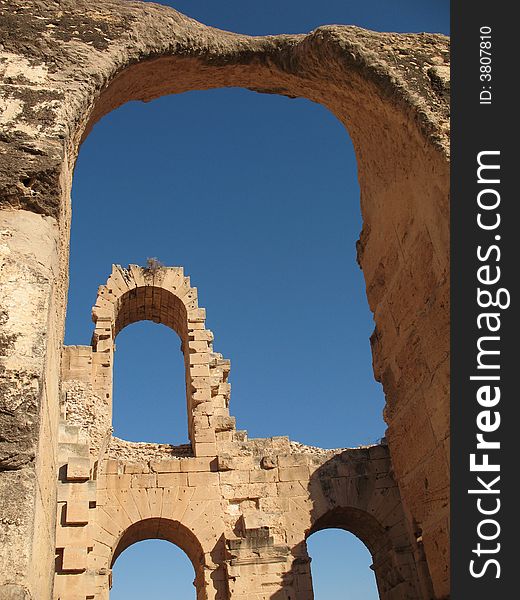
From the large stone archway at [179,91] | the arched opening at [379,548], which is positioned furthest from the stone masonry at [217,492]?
the large stone archway at [179,91]

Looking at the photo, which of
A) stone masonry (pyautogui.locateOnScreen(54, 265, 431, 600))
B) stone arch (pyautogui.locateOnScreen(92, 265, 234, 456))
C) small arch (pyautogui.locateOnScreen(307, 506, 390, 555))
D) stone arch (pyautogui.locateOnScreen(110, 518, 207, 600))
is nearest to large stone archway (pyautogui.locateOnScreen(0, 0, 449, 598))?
stone masonry (pyautogui.locateOnScreen(54, 265, 431, 600))

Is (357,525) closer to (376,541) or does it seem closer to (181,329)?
(376,541)

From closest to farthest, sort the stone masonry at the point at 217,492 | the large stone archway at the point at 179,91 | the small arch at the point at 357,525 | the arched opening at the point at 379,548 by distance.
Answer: the large stone archway at the point at 179,91 → the stone masonry at the point at 217,492 → the arched opening at the point at 379,548 → the small arch at the point at 357,525

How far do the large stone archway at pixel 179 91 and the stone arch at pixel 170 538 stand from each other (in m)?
7.58

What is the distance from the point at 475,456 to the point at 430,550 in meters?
1.63

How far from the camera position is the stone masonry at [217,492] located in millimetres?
10430

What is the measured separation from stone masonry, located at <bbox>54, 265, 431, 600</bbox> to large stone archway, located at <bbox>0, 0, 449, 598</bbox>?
21.1 ft

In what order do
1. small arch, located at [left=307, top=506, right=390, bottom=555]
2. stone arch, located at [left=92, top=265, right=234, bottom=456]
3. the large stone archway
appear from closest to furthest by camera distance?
1. the large stone archway
2. small arch, located at [left=307, top=506, right=390, bottom=555]
3. stone arch, located at [left=92, top=265, right=234, bottom=456]

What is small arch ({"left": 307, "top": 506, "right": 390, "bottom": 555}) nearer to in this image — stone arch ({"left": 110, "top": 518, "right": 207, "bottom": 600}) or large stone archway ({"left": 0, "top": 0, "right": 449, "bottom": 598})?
stone arch ({"left": 110, "top": 518, "right": 207, "bottom": 600})

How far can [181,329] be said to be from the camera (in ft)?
46.0

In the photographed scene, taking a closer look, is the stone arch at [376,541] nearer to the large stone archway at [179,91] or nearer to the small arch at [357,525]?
the small arch at [357,525]

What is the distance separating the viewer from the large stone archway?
99.4 inches

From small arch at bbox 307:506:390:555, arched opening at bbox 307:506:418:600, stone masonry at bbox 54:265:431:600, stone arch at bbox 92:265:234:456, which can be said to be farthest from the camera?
stone arch at bbox 92:265:234:456

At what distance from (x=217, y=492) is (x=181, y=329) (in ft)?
13.1
